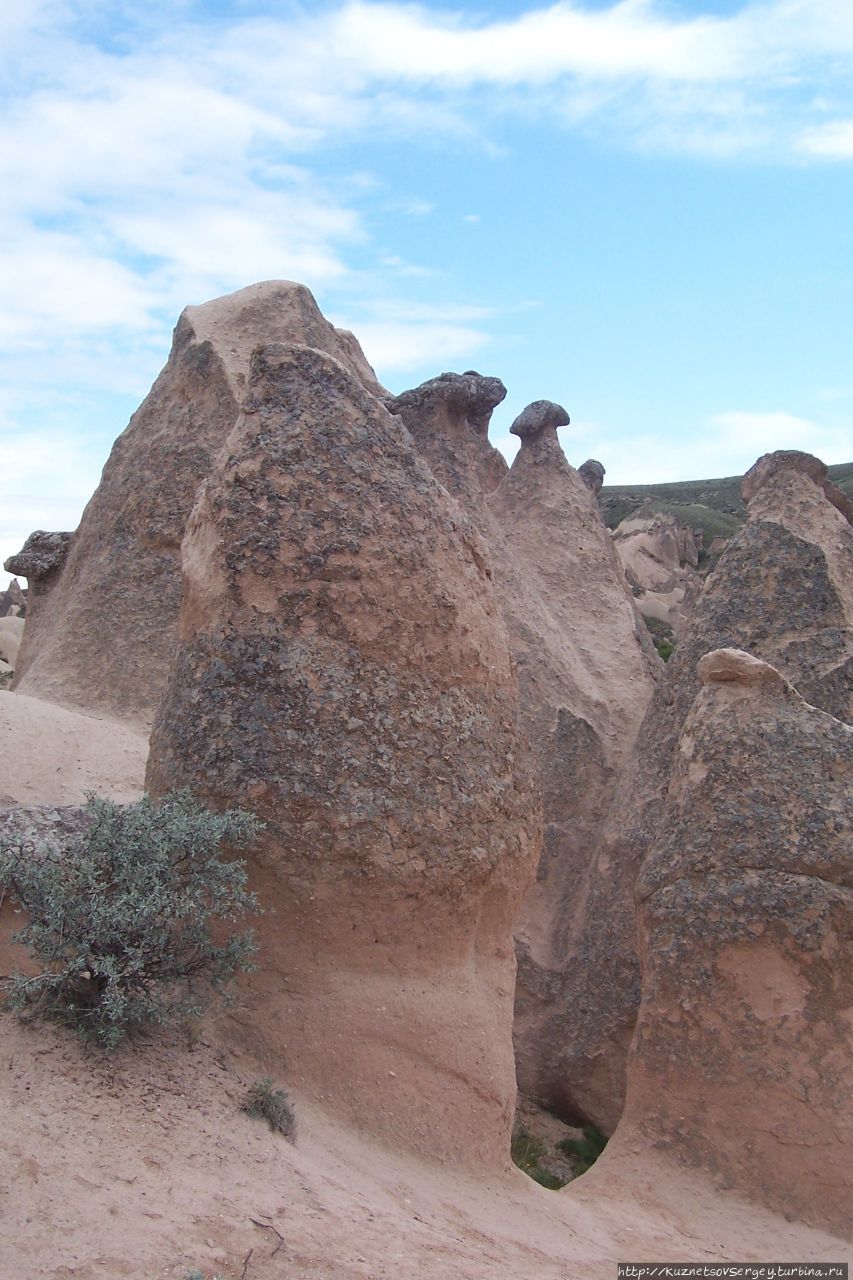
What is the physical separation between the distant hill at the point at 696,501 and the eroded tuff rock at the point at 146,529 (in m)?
24.5

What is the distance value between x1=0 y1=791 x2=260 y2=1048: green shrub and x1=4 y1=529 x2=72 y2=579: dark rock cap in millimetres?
5256

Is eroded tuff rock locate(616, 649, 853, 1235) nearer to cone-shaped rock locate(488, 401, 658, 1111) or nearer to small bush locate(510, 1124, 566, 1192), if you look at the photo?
small bush locate(510, 1124, 566, 1192)

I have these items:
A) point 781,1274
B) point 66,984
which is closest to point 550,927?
point 781,1274

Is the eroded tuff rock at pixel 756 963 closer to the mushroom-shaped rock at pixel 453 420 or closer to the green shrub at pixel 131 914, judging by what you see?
the green shrub at pixel 131 914

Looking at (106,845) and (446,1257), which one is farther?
(106,845)

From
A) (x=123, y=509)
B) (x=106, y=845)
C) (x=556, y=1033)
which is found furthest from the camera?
(x=123, y=509)

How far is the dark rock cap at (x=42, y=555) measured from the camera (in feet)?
28.4

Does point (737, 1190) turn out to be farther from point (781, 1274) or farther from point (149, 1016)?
point (149, 1016)

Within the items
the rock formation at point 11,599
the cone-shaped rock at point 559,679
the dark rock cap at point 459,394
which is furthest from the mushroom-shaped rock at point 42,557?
the rock formation at point 11,599

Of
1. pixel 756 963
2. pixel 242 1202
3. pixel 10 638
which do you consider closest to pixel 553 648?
pixel 756 963

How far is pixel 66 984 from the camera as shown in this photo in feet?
10.6

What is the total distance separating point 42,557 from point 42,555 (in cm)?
2

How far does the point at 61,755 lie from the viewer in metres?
6.21

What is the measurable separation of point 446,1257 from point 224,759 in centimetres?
167
